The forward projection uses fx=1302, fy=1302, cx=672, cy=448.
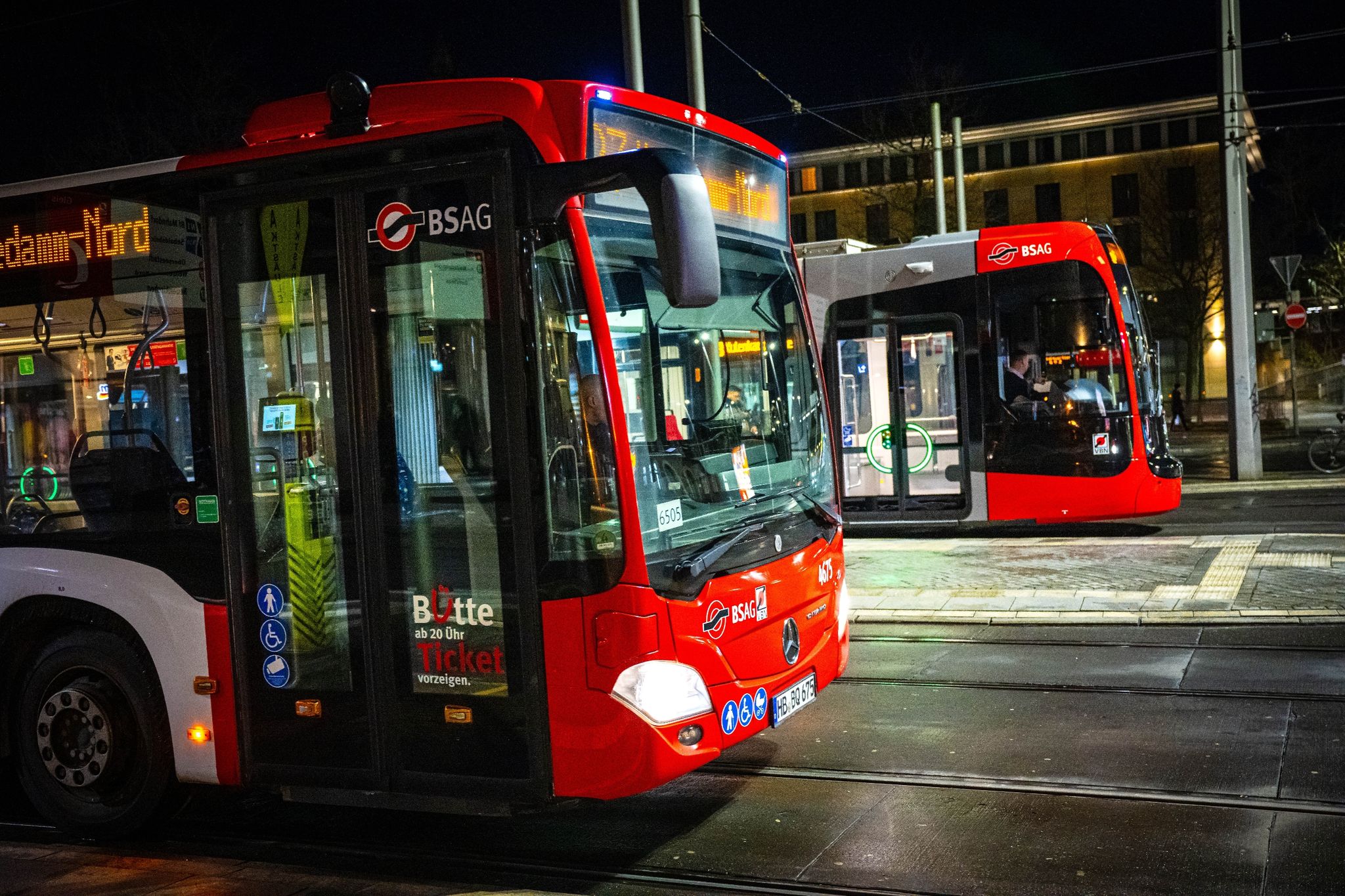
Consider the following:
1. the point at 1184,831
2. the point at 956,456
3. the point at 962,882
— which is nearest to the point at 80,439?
the point at 962,882

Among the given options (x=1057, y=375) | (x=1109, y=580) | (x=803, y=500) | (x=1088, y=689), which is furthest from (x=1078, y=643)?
(x=1057, y=375)

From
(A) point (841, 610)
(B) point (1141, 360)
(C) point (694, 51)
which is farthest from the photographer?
(C) point (694, 51)

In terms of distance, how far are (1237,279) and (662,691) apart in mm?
17963

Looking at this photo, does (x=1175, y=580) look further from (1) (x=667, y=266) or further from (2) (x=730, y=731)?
(1) (x=667, y=266)

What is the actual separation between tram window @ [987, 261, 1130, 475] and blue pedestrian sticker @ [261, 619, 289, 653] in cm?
1033

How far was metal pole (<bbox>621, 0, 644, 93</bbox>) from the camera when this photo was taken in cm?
1439

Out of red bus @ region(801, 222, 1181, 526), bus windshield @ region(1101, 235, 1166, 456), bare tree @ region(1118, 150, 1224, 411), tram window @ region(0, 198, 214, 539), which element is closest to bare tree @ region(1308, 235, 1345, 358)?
bare tree @ region(1118, 150, 1224, 411)

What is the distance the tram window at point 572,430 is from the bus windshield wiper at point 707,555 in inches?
10.7

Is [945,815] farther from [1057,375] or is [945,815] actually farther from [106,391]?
[1057,375]

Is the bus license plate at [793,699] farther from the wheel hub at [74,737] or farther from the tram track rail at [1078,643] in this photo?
the tram track rail at [1078,643]

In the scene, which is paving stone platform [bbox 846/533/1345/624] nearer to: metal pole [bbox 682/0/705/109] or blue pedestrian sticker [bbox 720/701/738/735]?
blue pedestrian sticker [bbox 720/701/738/735]

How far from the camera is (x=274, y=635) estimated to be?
17.8ft

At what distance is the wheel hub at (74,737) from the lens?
5.82 m

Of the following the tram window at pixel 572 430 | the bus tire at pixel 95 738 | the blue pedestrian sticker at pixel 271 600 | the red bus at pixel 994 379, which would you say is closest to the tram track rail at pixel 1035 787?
the tram window at pixel 572 430
